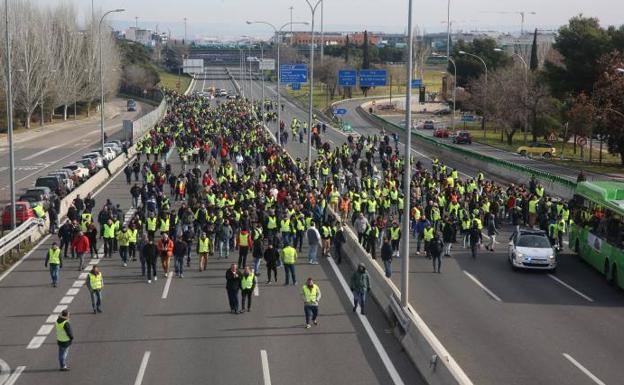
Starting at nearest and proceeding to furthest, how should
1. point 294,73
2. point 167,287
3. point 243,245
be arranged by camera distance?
1. point 167,287
2. point 243,245
3. point 294,73

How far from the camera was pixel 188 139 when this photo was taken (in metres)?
62.3

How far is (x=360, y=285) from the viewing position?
21.7m

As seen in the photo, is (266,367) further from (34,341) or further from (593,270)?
(593,270)

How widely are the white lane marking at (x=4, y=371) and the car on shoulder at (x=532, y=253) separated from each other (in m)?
14.9

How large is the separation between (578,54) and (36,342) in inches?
2392

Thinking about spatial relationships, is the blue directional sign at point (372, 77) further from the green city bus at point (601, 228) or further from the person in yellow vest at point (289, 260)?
the person in yellow vest at point (289, 260)

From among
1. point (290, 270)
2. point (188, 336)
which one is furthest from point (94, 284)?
point (290, 270)

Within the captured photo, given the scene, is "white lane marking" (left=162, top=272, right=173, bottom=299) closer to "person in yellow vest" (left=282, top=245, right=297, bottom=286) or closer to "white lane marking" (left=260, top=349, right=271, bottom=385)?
"person in yellow vest" (left=282, top=245, right=297, bottom=286)

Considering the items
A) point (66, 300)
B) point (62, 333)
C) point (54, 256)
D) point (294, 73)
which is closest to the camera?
point (62, 333)

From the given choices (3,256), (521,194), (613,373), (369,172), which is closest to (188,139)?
(369,172)

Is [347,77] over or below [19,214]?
over

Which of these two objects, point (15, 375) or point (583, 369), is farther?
point (583, 369)

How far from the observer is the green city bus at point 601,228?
1015 inches

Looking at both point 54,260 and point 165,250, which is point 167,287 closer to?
point 165,250
